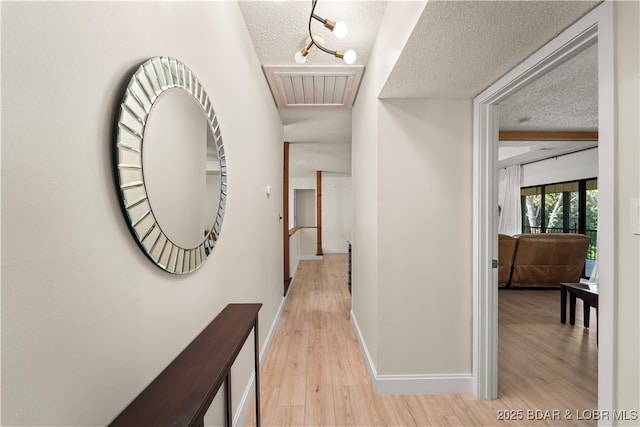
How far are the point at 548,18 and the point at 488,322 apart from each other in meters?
1.68

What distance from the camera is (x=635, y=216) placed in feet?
2.73

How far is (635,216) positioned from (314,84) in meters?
2.26

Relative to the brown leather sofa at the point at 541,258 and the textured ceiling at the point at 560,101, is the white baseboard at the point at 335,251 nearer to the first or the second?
the brown leather sofa at the point at 541,258

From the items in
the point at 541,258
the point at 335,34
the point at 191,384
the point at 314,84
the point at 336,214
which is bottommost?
the point at 541,258

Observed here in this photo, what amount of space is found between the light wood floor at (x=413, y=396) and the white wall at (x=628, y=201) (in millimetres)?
1057

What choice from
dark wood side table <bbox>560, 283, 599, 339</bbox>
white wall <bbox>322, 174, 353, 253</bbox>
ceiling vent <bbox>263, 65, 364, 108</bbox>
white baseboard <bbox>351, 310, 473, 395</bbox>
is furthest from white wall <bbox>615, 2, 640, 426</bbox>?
white wall <bbox>322, 174, 353, 253</bbox>

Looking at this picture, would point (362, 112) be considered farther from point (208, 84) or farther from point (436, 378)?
point (436, 378)

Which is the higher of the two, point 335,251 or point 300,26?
point 300,26

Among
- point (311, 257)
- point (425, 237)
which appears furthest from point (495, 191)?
point (311, 257)

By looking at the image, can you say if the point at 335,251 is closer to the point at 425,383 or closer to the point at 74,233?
the point at 425,383

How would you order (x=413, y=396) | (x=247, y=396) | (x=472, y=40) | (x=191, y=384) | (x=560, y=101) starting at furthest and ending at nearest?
(x=560, y=101) → (x=413, y=396) → (x=247, y=396) → (x=472, y=40) → (x=191, y=384)

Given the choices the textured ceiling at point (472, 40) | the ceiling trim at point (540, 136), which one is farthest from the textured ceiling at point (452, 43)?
the ceiling trim at point (540, 136)

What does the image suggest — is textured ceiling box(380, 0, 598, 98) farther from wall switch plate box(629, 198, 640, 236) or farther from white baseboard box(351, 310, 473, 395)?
white baseboard box(351, 310, 473, 395)

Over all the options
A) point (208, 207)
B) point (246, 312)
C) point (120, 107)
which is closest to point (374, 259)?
point (246, 312)
